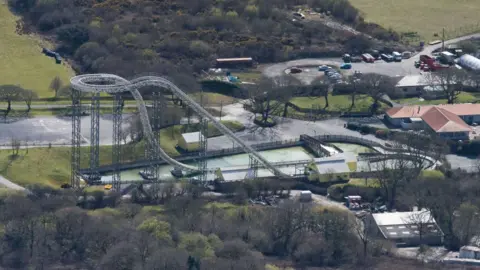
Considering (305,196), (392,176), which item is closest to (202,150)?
(305,196)

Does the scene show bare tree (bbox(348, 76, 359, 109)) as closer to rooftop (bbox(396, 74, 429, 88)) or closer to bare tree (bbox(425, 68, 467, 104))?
rooftop (bbox(396, 74, 429, 88))

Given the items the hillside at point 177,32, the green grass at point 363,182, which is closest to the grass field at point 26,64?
the hillside at point 177,32

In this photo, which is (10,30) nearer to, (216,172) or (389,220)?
(216,172)

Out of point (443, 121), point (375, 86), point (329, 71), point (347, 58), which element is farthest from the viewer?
point (347, 58)

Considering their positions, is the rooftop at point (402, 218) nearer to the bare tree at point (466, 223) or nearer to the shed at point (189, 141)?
the bare tree at point (466, 223)

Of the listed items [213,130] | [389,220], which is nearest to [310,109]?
[213,130]

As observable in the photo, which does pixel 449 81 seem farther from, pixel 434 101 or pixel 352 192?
pixel 352 192
